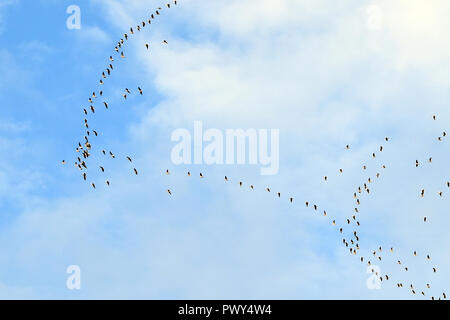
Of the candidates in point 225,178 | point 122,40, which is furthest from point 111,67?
point 225,178

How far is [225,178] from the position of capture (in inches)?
4587

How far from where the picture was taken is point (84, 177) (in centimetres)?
11488
